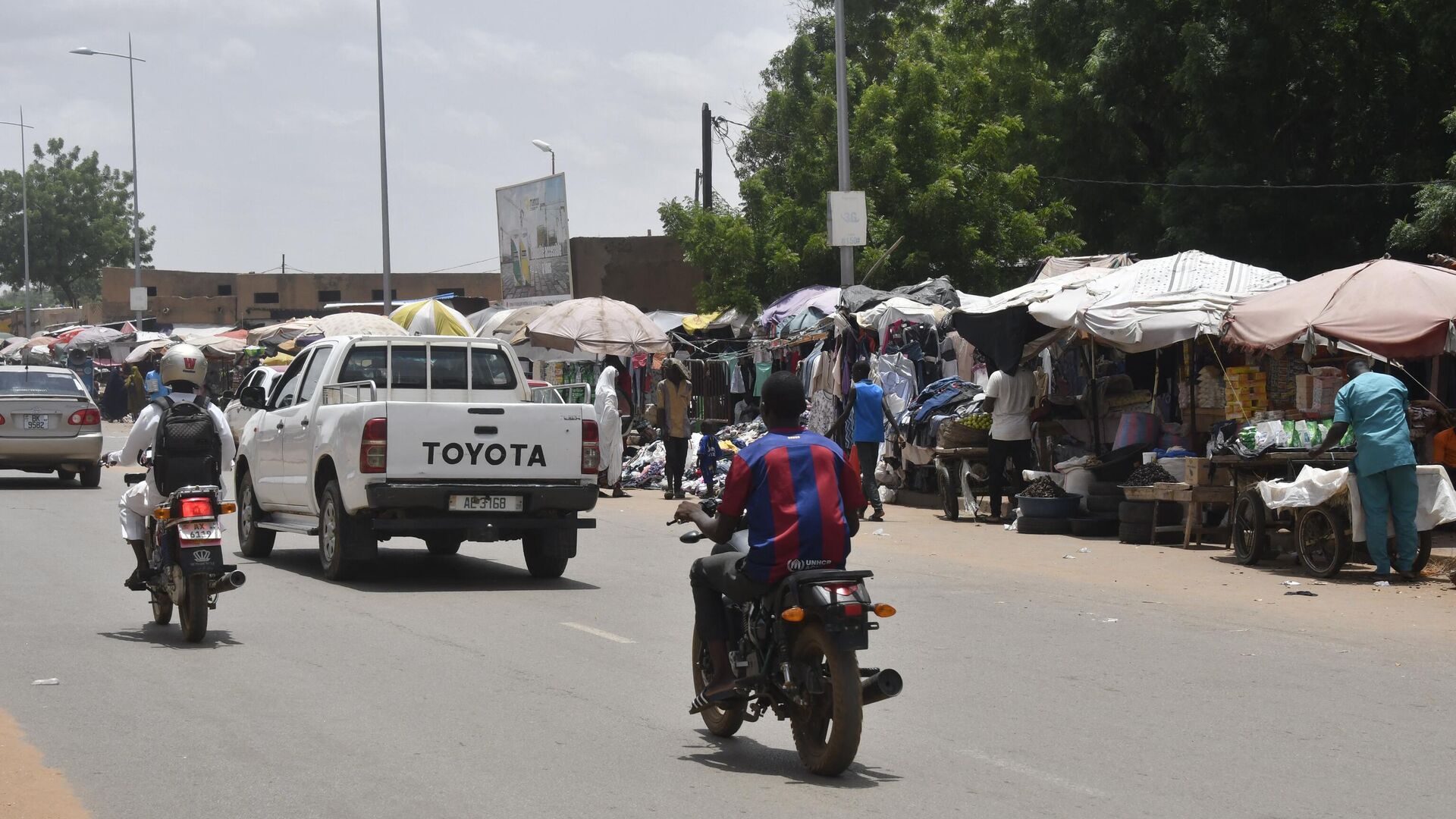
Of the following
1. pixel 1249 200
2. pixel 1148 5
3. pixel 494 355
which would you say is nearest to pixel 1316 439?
pixel 494 355

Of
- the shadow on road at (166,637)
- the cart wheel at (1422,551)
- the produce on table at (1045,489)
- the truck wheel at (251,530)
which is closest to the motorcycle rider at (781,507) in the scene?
the shadow on road at (166,637)

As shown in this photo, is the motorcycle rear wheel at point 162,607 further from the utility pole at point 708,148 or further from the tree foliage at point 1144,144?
the utility pole at point 708,148

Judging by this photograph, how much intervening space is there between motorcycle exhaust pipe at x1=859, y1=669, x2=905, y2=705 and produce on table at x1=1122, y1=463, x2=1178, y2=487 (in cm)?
1046

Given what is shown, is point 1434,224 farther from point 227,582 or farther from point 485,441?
point 227,582

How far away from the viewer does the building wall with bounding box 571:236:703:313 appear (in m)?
44.8

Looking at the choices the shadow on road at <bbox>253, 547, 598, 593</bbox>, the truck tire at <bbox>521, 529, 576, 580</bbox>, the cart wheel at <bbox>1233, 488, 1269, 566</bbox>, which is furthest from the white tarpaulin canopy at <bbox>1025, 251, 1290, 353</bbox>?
the truck tire at <bbox>521, 529, 576, 580</bbox>

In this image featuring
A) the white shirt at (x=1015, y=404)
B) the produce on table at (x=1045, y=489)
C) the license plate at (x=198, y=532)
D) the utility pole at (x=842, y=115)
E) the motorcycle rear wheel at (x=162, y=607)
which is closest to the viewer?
the license plate at (x=198, y=532)

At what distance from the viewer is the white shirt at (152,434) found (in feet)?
32.7

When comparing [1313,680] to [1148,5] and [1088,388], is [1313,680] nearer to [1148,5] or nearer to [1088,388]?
[1088,388]

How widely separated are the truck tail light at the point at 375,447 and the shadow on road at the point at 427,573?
1004 mm

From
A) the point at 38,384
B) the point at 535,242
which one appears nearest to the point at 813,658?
the point at 38,384

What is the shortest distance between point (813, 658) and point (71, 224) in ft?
316

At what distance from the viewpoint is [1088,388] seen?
18.8 meters

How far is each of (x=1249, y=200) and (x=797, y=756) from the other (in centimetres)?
2246
